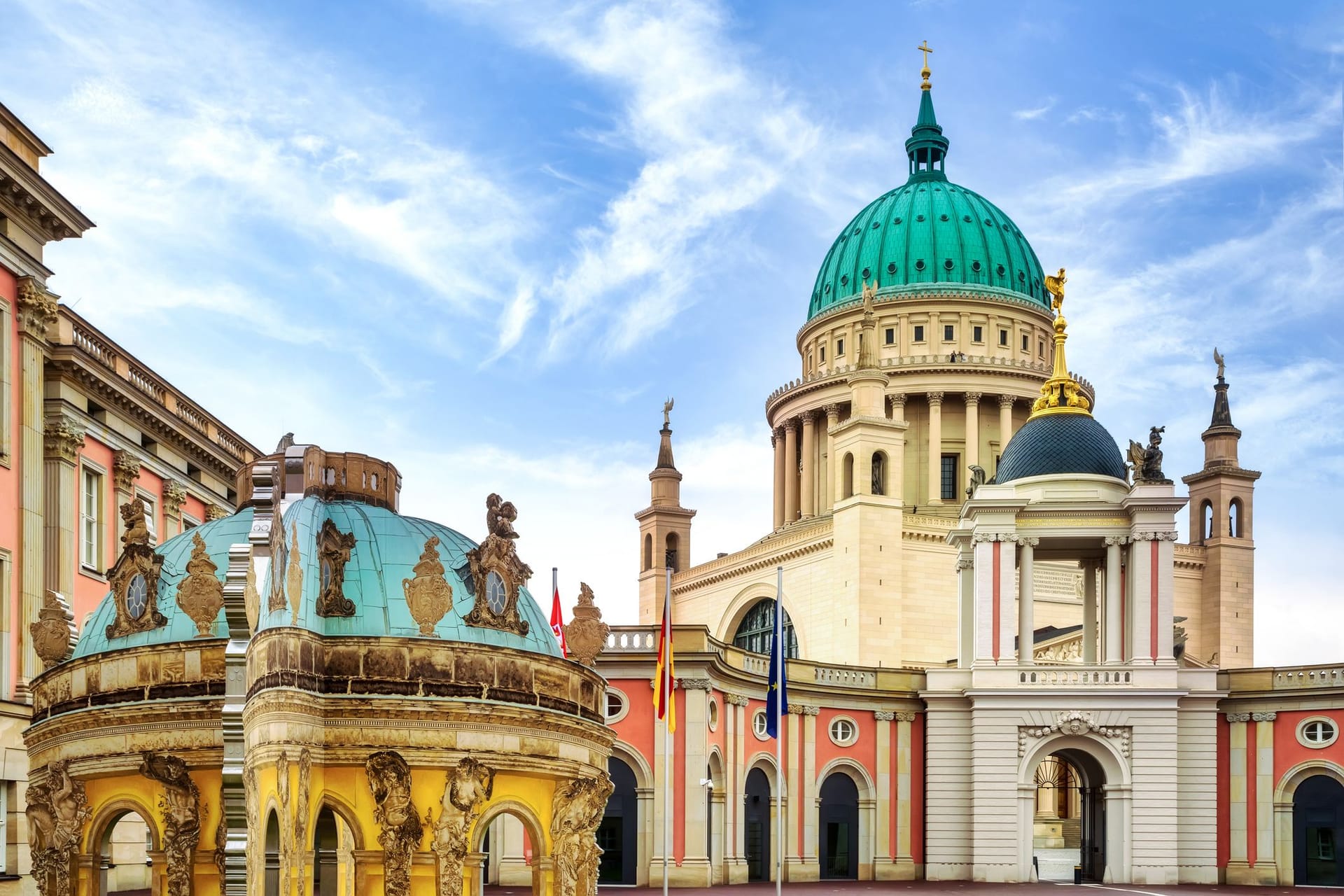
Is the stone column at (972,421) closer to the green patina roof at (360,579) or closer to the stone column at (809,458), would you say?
the stone column at (809,458)

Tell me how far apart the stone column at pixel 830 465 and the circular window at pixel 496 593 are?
8004 cm

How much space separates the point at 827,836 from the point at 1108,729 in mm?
11518

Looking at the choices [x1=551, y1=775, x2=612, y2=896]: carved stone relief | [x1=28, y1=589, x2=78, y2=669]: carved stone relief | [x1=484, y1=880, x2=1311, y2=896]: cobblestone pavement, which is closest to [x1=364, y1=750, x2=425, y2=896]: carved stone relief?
[x1=551, y1=775, x2=612, y2=896]: carved stone relief

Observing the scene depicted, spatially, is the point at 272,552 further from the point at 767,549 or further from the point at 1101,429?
the point at 767,549

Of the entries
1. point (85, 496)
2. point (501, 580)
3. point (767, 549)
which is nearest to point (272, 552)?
point (501, 580)

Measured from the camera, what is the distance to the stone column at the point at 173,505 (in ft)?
204

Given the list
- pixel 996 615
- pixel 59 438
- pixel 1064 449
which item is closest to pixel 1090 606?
pixel 996 615

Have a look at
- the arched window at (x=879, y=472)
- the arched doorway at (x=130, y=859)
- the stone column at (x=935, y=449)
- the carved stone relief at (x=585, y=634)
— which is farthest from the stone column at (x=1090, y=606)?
the carved stone relief at (x=585, y=634)

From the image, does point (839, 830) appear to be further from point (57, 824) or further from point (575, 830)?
point (57, 824)

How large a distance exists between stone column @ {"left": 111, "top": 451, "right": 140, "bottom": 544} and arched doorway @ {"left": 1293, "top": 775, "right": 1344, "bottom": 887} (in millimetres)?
42805

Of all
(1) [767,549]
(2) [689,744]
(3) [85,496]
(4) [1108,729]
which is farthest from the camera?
(1) [767,549]

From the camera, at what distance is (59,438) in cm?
5159

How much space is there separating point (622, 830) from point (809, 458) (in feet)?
169

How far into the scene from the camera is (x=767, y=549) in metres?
104
